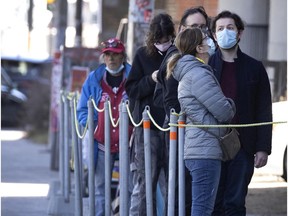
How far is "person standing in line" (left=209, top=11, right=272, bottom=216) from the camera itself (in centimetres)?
770

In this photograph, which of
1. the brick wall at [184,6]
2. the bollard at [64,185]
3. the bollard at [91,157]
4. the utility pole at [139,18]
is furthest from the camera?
the utility pole at [139,18]

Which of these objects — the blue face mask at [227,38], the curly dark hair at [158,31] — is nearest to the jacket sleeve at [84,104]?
the curly dark hair at [158,31]

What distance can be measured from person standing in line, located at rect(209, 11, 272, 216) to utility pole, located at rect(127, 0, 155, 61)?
424cm

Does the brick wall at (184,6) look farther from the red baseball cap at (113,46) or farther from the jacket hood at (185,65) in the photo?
the jacket hood at (185,65)

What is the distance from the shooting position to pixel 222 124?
23.1ft

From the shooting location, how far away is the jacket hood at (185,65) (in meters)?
6.99

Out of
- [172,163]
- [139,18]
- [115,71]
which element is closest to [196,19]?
[115,71]

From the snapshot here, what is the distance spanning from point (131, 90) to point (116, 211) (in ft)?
5.88

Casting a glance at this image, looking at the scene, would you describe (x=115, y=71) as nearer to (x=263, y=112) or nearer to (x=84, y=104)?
(x=84, y=104)

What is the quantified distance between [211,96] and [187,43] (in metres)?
0.51

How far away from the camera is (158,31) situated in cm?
831

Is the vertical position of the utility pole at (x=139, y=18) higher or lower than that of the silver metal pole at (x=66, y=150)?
higher

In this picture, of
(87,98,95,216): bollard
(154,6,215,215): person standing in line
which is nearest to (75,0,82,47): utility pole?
(87,98,95,216): bollard

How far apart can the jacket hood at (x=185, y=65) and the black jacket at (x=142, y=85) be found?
1249 mm
